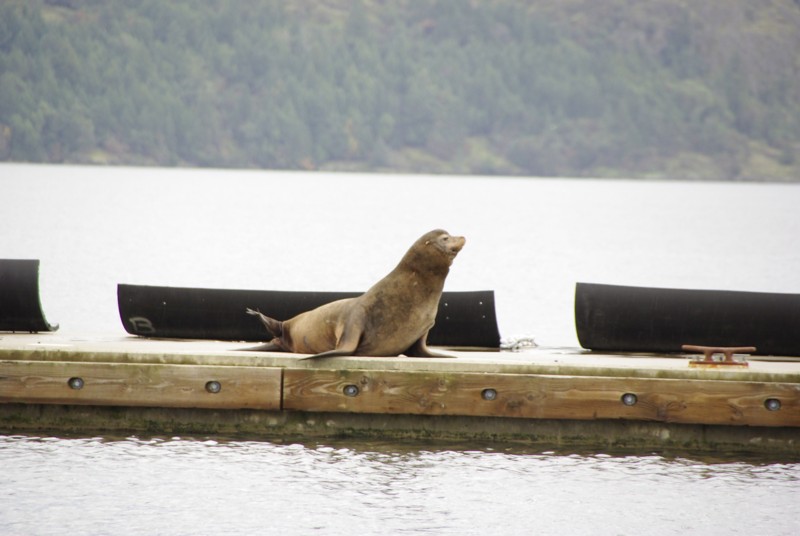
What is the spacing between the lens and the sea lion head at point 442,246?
13.1 m

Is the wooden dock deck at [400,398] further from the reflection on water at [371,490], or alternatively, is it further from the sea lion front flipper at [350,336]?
the reflection on water at [371,490]

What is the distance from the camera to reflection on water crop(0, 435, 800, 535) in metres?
11.1

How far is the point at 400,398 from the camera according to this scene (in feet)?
41.5

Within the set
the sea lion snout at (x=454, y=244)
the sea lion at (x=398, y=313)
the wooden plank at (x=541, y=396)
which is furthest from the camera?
the sea lion at (x=398, y=313)

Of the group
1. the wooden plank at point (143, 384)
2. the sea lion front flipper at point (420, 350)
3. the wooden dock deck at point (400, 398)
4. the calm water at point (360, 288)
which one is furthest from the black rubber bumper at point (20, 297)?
the sea lion front flipper at point (420, 350)

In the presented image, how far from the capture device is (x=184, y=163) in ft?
649

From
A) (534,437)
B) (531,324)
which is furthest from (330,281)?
(534,437)

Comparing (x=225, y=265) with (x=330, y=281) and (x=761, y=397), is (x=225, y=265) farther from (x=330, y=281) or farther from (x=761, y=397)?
(x=761, y=397)

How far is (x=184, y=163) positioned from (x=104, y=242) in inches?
4935

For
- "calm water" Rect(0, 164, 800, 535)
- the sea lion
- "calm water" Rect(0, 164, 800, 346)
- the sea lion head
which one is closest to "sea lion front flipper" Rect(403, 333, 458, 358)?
the sea lion

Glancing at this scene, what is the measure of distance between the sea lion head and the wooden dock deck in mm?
973

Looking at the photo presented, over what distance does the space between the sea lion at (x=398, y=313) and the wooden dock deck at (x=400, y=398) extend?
17.6 inches

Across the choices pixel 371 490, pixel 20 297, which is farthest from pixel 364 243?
pixel 371 490

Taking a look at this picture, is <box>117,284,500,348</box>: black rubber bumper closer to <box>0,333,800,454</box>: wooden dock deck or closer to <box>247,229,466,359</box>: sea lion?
<box>247,229,466,359</box>: sea lion
